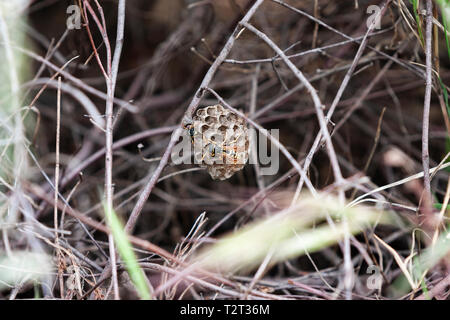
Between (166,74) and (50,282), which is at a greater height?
(166,74)

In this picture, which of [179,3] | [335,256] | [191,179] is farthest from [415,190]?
[179,3]

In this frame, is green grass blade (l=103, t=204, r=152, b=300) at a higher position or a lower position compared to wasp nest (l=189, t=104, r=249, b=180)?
lower

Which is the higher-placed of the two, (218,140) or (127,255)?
(218,140)

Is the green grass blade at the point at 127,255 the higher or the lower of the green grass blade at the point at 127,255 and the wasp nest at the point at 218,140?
the lower

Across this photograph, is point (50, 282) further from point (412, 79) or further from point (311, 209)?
point (412, 79)

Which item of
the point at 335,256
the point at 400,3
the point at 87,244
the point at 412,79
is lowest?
the point at 335,256
